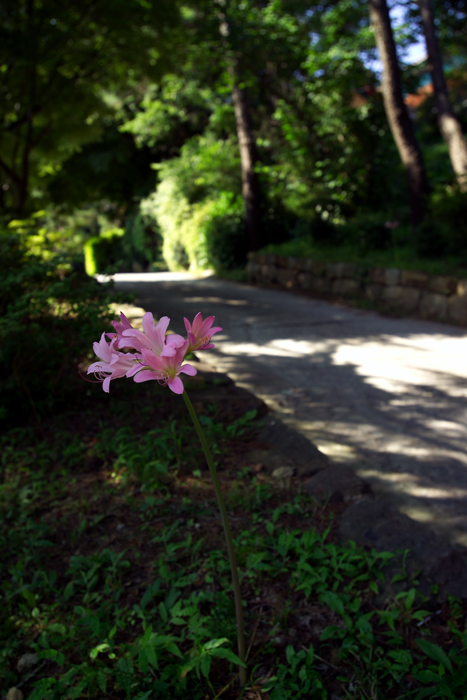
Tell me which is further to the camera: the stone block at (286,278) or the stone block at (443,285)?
the stone block at (286,278)

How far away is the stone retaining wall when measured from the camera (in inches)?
255

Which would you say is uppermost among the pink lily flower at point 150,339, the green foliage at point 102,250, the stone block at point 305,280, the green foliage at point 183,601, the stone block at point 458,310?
the green foliage at point 102,250

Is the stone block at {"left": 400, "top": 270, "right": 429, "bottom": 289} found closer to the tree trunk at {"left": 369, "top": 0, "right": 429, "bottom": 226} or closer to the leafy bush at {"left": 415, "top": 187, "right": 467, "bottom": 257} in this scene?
the leafy bush at {"left": 415, "top": 187, "right": 467, "bottom": 257}

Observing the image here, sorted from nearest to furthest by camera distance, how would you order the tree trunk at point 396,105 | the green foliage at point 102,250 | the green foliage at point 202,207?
the tree trunk at point 396,105 → the green foliage at point 202,207 → the green foliage at point 102,250

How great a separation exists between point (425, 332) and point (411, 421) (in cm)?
283

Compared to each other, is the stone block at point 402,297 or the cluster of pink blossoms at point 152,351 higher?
the cluster of pink blossoms at point 152,351

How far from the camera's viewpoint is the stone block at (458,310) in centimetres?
628

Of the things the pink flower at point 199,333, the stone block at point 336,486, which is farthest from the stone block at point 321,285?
the pink flower at point 199,333

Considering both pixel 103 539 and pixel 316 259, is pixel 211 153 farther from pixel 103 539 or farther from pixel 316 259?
pixel 103 539

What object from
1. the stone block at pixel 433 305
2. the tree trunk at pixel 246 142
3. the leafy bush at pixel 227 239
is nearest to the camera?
the stone block at pixel 433 305

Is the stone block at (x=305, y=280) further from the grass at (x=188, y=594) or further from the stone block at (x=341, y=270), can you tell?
the grass at (x=188, y=594)

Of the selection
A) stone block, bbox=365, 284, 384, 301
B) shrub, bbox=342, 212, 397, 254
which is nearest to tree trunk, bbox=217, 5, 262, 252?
shrub, bbox=342, 212, 397, 254

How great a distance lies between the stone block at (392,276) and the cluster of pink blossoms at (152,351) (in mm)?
6743

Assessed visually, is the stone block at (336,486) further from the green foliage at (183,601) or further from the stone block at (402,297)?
the stone block at (402,297)
